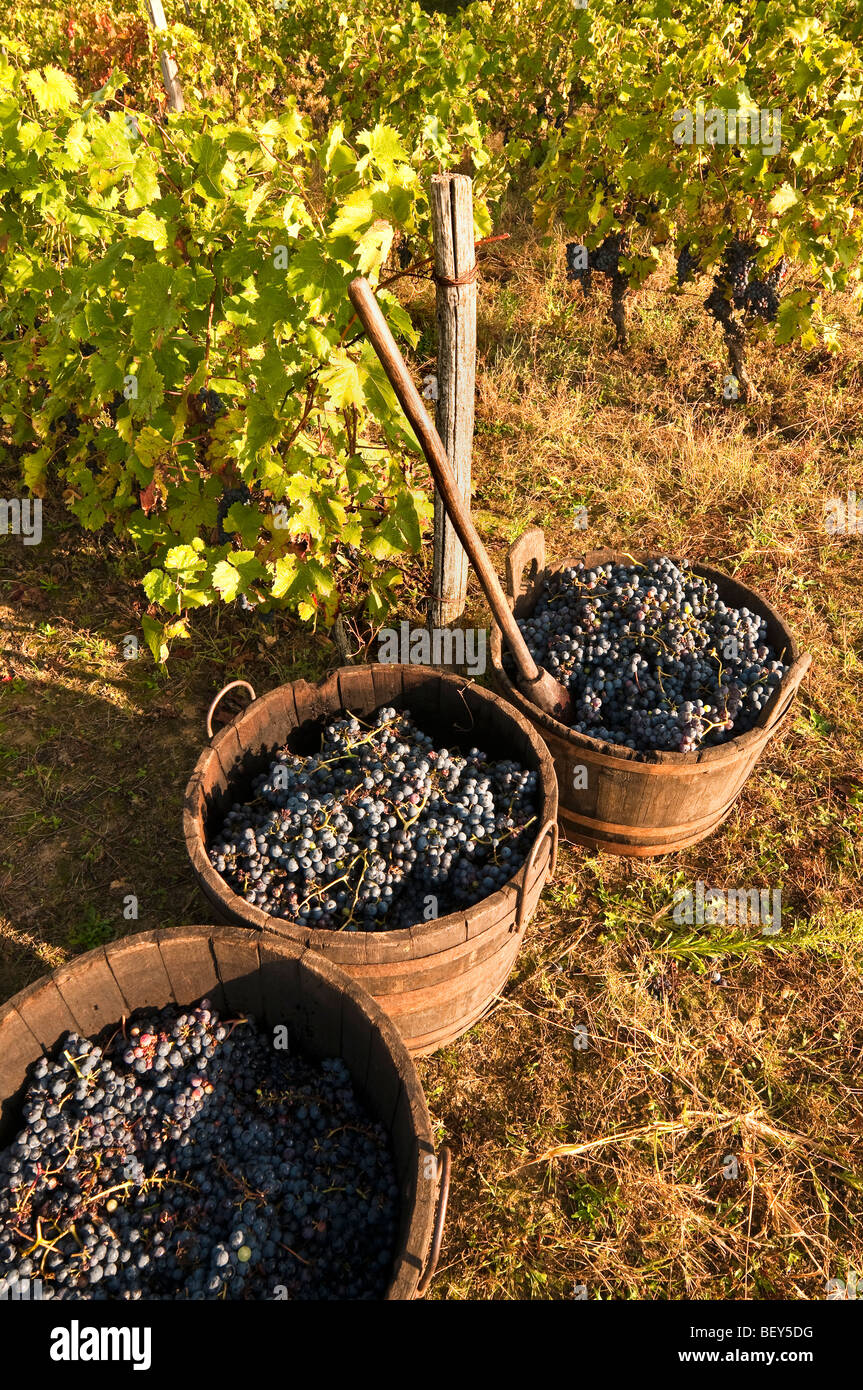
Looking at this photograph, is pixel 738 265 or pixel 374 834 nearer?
pixel 374 834

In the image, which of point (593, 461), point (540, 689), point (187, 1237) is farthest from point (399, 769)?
point (593, 461)

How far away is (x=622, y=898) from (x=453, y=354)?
246cm

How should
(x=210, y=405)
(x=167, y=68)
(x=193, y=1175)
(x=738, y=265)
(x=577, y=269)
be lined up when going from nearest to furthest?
(x=193, y=1175) → (x=210, y=405) → (x=738, y=265) → (x=167, y=68) → (x=577, y=269)

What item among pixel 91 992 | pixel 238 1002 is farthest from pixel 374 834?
pixel 91 992

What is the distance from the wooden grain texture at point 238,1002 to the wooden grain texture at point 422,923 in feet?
0.23

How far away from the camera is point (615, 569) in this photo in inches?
159

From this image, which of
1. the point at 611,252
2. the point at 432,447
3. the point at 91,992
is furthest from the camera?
the point at 611,252

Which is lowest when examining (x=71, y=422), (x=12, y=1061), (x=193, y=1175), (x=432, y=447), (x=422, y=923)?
(x=193, y=1175)

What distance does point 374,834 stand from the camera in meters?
2.89

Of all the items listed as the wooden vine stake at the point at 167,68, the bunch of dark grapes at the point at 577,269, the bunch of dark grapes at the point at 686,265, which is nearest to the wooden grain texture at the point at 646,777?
the bunch of dark grapes at the point at 686,265

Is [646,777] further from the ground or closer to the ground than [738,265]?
closer to the ground

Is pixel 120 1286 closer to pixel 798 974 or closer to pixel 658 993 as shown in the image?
pixel 658 993

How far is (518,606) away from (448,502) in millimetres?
1057

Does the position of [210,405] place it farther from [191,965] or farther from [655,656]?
[191,965]
